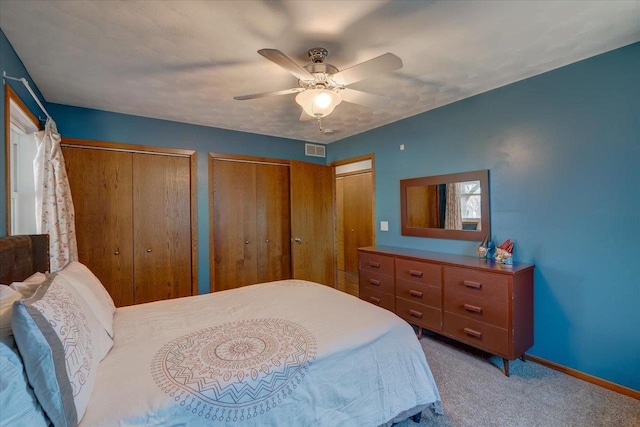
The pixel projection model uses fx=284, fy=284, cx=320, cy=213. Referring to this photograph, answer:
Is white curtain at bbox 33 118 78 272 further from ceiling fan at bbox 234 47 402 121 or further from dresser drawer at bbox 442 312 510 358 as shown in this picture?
dresser drawer at bbox 442 312 510 358

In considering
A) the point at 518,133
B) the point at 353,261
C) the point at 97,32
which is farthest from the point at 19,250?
→ the point at 353,261

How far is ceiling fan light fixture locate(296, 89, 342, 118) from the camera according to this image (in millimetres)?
1923

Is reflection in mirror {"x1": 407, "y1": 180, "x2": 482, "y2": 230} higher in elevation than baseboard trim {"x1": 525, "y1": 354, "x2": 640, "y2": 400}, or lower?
higher

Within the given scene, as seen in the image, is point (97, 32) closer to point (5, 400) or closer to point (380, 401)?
point (5, 400)

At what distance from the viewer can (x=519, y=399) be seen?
196 cm

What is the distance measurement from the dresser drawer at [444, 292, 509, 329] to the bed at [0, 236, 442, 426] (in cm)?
93

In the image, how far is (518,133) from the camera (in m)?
2.50

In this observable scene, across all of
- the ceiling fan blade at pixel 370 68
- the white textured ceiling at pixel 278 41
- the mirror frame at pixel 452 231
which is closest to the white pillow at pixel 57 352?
the white textured ceiling at pixel 278 41

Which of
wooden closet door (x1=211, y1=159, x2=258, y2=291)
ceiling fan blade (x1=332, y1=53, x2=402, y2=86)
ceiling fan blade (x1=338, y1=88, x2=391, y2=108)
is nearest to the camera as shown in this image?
ceiling fan blade (x1=332, y1=53, x2=402, y2=86)

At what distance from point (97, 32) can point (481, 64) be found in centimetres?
262

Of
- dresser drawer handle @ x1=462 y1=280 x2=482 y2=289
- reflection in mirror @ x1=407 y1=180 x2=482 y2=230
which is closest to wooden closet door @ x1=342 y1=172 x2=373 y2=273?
reflection in mirror @ x1=407 y1=180 x2=482 y2=230

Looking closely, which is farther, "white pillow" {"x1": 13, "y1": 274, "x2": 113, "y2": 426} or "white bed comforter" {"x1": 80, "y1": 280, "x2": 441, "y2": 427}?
"white bed comforter" {"x1": 80, "y1": 280, "x2": 441, "y2": 427}

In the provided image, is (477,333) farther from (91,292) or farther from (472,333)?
(91,292)

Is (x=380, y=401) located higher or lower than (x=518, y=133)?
lower
